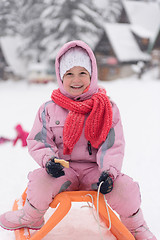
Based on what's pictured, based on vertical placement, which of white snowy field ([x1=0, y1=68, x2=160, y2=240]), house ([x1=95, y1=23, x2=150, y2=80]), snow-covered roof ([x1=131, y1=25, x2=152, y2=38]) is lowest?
white snowy field ([x1=0, y1=68, x2=160, y2=240])

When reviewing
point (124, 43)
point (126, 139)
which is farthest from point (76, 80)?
point (124, 43)

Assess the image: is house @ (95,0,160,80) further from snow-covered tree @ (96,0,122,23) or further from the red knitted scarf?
the red knitted scarf

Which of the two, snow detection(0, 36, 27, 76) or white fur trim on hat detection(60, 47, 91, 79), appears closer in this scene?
white fur trim on hat detection(60, 47, 91, 79)

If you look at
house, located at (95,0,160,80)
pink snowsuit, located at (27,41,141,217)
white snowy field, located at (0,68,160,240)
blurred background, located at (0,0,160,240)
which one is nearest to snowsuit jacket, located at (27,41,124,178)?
pink snowsuit, located at (27,41,141,217)

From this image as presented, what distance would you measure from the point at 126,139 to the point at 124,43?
2358 millimetres

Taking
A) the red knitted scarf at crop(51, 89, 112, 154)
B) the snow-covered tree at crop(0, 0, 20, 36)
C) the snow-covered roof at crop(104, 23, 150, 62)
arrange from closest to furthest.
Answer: the red knitted scarf at crop(51, 89, 112, 154) → the snow-covered tree at crop(0, 0, 20, 36) → the snow-covered roof at crop(104, 23, 150, 62)

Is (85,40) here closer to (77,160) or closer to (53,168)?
(77,160)

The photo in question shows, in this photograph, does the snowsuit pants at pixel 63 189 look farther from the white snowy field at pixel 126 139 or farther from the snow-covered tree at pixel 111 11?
the snow-covered tree at pixel 111 11

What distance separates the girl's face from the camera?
935 mm

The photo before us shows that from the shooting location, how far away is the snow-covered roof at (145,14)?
3875 mm

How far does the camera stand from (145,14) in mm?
3898

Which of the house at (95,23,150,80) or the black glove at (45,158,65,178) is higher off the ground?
the house at (95,23,150,80)

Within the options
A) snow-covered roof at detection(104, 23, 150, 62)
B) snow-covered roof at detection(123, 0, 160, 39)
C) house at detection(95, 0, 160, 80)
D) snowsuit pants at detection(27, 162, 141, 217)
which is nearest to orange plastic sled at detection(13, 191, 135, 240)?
snowsuit pants at detection(27, 162, 141, 217)

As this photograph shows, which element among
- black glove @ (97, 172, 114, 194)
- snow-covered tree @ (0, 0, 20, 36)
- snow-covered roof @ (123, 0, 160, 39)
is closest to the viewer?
black glove @ (97, 172, 114, 194)
